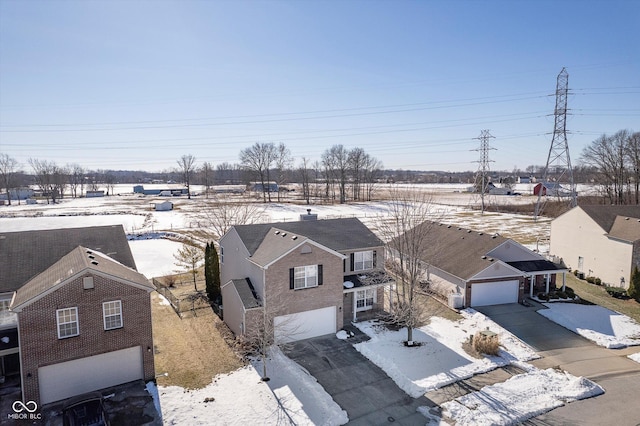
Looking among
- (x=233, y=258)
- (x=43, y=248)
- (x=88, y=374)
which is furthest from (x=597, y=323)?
(x=43, y=248)

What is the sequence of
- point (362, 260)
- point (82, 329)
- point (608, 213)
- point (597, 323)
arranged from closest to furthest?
point (82, 329) → point (597, 323) → point (362, 260) → point (608, 213)

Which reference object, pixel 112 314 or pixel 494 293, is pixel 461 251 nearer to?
pixel 494 293

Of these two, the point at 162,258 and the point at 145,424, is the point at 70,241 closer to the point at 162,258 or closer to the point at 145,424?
the point at 145,424

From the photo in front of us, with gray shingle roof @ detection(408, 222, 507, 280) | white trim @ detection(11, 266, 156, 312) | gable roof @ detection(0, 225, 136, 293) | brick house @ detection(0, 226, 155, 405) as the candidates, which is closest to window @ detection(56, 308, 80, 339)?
brick house @ detection(0, 226, 155, 405)

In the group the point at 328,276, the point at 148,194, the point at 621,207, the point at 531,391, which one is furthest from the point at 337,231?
the point at 148,194

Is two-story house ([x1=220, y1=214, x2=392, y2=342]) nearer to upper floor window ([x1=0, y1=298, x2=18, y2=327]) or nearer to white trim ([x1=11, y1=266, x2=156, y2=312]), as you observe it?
white trim ([x1=11, y1=266, x2=156, y2=312])

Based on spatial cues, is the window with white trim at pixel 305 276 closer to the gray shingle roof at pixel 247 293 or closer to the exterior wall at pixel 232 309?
the gray shingle roof at pixel 247 293
